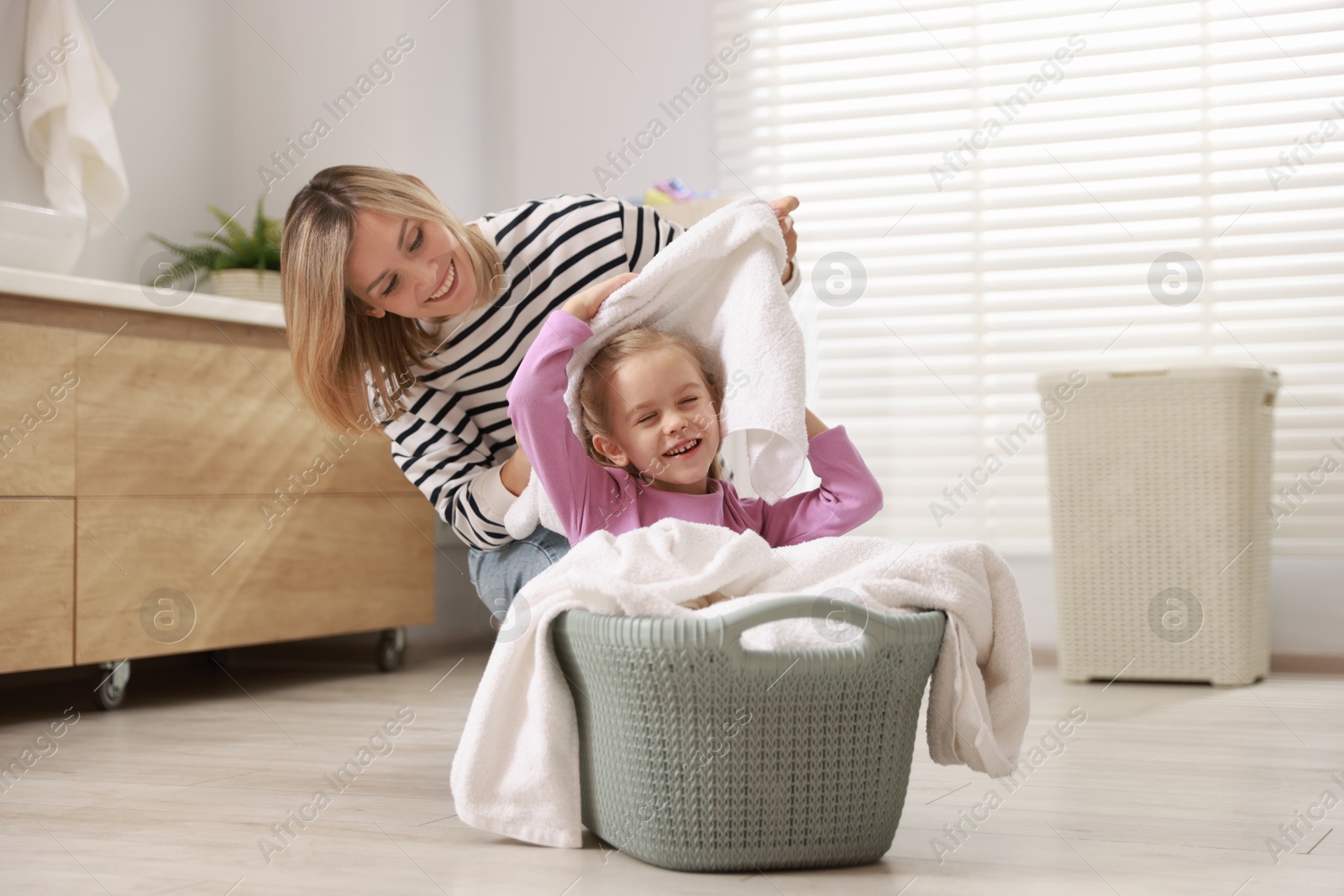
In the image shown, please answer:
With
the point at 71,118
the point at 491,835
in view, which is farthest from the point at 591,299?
the point at 71,118

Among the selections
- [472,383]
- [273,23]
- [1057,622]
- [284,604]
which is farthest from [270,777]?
[273,23]

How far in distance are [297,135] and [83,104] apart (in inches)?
19.4

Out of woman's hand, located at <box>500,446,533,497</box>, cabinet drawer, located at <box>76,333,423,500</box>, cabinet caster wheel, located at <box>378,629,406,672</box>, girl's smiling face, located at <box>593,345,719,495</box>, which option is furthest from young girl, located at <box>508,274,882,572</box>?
cabinet caster wheel, located at <box>378,629,406,672</box>

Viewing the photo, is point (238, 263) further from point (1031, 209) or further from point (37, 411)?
point (1031, 209)

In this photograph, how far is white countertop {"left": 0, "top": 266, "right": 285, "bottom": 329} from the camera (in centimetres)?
171

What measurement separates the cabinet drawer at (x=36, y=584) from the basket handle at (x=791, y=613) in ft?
4.15

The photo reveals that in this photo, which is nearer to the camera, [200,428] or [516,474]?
[516,474]

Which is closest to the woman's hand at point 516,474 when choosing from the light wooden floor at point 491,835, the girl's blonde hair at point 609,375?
the girl's blonde hair at point 609,375

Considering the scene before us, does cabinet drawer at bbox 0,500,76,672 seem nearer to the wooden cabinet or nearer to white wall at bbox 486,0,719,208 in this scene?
the wooden cabinet

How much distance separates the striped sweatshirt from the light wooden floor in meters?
0.37

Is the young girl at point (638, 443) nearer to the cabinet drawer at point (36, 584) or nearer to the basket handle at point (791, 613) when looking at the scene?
the basket handle at point (791, 613)

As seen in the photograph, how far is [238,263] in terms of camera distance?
244 centimetres

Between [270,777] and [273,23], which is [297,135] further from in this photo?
[270,777]

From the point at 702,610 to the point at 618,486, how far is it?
31cm
